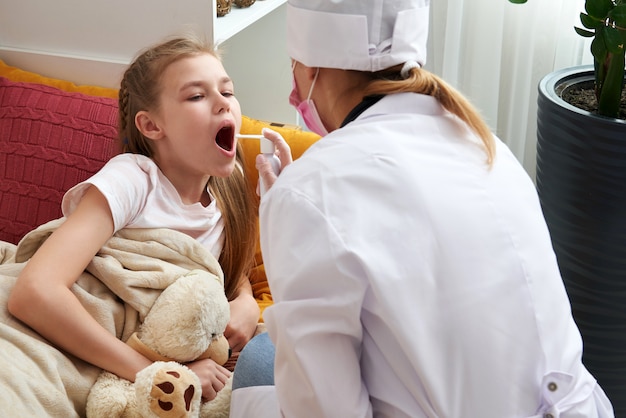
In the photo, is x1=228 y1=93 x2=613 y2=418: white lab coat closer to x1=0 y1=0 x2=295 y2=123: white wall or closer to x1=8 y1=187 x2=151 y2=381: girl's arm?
x1=8 y1=187 x2=151 y2=381: girl's arm

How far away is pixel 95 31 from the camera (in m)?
1.86

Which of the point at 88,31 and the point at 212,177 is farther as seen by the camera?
the point at 88,31

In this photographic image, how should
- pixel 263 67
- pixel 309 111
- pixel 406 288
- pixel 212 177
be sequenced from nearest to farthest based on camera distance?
pixel 406 288 < pixel 309 111 < pixel 212 177 < pixel 263 67

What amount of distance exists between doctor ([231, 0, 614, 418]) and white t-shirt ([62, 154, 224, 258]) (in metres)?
0.50

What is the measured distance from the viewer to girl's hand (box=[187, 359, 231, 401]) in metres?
1.36

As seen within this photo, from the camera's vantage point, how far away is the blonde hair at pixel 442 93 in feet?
3.43

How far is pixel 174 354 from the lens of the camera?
136 centimetres

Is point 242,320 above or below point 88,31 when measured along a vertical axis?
below

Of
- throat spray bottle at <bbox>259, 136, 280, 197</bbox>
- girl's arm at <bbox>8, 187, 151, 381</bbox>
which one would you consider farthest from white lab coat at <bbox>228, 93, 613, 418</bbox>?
girl's arm at <bbox>8, 187, 151, 381</bbox>

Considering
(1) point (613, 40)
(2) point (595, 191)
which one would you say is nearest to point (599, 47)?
(1) point (613, 40)

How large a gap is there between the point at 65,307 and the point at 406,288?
0.66 metres

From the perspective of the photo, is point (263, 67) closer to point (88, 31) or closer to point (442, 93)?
point (88, 31)

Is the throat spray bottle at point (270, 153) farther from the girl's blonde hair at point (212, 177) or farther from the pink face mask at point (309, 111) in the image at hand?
the girl's blonde hair at point (212, 177)

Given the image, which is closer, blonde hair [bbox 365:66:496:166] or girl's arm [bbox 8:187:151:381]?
blonde hair [bbox 365:66:496:166]
